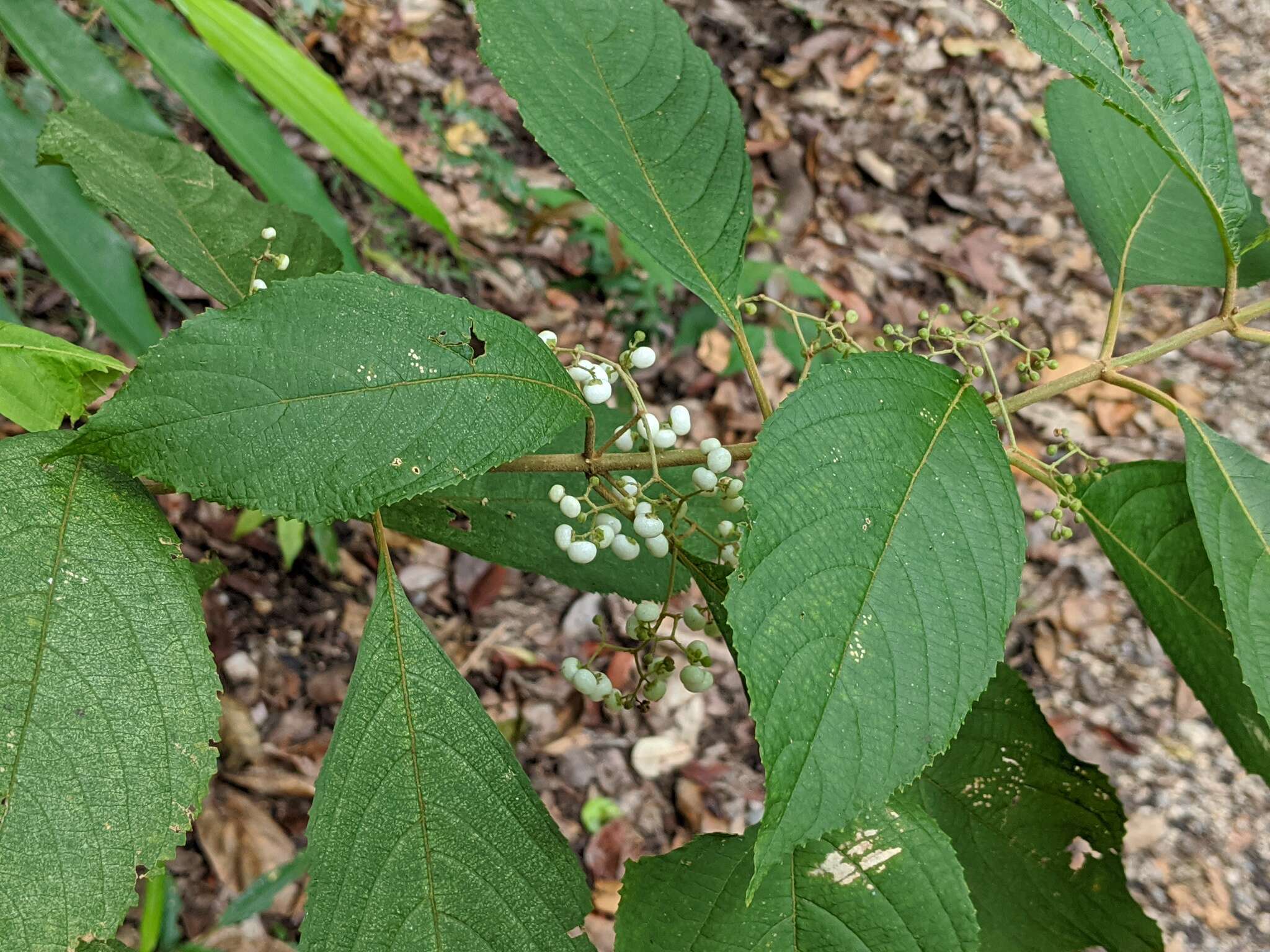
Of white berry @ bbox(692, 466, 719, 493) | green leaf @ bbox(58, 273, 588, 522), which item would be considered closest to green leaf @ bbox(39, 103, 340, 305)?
green leaf @ bbox(58, 273, 588, 522)

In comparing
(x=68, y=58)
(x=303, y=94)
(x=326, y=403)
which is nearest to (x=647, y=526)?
(x=326, y=403)

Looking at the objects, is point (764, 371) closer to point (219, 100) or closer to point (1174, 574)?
point (219, 100)

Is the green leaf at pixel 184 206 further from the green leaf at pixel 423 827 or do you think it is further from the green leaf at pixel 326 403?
the green leaf at pixel 423 827

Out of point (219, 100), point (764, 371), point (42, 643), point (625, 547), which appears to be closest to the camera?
point (42, 643)

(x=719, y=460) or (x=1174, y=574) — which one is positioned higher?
(x=719, y=460)

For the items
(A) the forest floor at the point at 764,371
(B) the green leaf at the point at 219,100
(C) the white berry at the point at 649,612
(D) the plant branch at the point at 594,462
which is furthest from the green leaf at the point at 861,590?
(A) the forest floor at the point at 764,371

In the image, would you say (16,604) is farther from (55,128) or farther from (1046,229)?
(1046,229)
